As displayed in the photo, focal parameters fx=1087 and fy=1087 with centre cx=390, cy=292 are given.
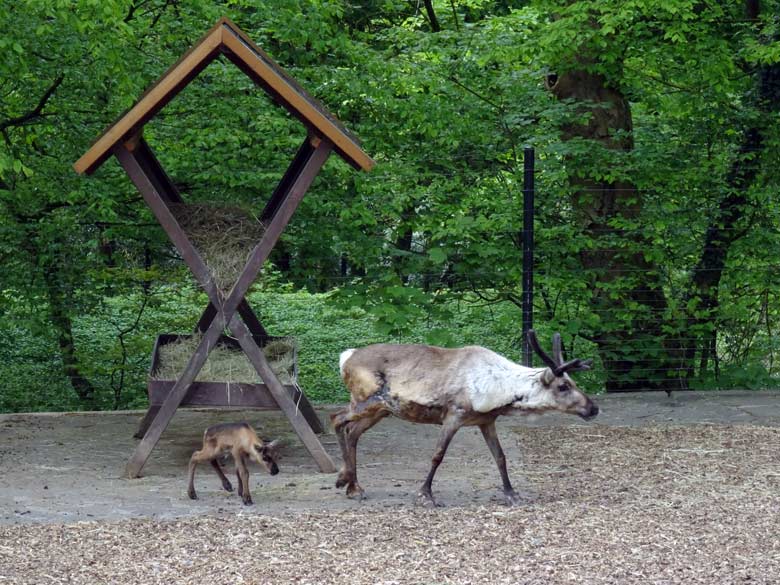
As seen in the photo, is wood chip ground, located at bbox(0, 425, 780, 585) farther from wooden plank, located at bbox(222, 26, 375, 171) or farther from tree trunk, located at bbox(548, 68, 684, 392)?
tree trunk, located at bbox(548, 68, 684, 392)

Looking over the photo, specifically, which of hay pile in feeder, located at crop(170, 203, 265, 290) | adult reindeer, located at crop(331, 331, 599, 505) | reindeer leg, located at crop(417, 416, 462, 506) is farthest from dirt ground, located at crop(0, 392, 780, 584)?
hay pile in feeder, located at crop(170, 203, 265, 290)

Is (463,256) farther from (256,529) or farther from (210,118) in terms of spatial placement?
(256,529)

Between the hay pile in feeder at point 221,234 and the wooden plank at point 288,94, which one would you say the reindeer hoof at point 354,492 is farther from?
the wooden plank at point 288,94

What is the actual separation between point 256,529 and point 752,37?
7819mm

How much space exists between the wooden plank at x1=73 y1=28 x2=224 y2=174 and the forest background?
2.62m

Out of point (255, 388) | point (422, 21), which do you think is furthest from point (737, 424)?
point (422, 21)

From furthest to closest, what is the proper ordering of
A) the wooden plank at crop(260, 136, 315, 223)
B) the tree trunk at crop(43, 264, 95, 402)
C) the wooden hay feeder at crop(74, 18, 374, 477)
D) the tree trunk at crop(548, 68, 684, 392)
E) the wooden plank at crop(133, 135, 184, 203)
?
the tree trunk at crop(548, 68, 684, 392), the tree trunk at crop(43, 264, 95, 402), the wooden plank at crop(133, 135, 184, 203), the wooden plank at crop(260, 136, 315, 223), the wooden hay feeder at crop(74, 18, 374, 477)

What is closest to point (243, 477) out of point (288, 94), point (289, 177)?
point (288, 94)

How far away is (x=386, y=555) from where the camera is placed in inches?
226

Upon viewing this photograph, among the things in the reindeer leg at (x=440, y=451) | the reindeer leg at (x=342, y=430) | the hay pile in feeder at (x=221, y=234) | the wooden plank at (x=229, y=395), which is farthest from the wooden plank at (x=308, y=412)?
the reindeer leg at (x=440, y=451)

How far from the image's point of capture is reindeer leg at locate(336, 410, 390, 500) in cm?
703

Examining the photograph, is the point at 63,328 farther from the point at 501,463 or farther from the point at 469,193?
the point at 501,463

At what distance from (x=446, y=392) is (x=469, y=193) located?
15.1 ft

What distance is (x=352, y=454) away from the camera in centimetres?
707
